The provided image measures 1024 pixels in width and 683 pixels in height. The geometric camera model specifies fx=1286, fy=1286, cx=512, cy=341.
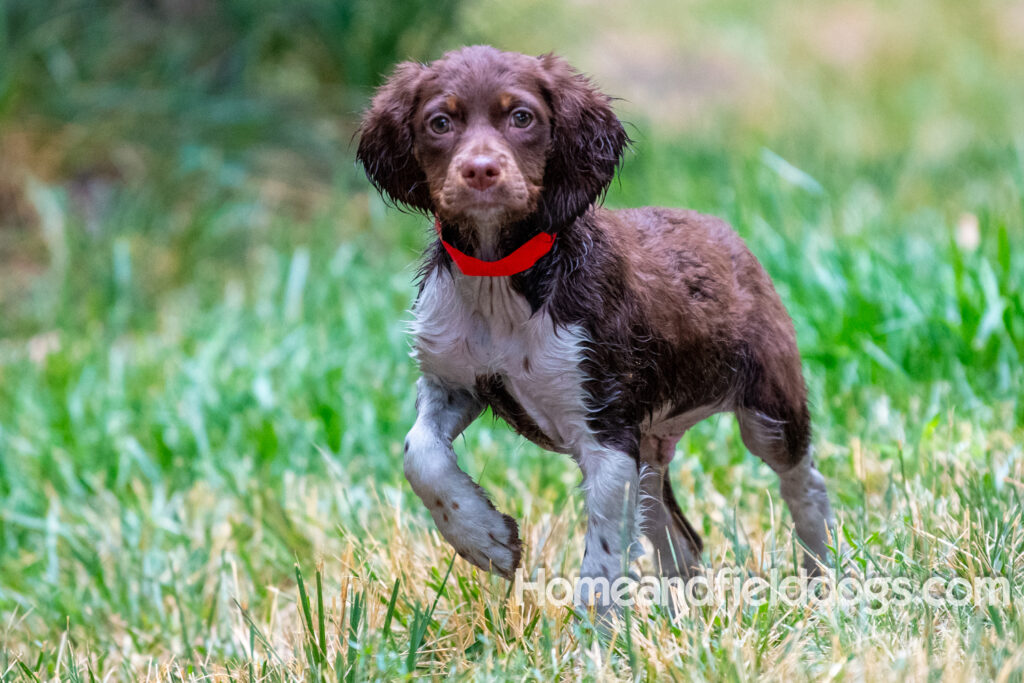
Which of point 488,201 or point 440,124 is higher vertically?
point 440,124

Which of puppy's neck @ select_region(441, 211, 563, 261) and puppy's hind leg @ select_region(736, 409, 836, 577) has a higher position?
puppy's neck @ select_region(441, 211, 563, 261)

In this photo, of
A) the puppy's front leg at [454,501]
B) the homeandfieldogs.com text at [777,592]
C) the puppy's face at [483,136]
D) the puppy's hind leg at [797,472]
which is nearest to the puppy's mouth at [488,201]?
the puppy's face at [483,136]

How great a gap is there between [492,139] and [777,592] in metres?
1.26

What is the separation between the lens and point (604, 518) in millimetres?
3004

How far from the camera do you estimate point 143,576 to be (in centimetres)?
443

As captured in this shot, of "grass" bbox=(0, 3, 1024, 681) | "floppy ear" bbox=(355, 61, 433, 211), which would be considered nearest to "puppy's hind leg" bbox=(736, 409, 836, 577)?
"grass" bbox=(0, 3, 1024, 681)

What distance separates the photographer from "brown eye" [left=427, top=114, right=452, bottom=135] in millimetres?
2898

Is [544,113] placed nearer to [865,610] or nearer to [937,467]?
[865,610]

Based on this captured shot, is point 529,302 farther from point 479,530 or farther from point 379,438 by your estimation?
point 379,438

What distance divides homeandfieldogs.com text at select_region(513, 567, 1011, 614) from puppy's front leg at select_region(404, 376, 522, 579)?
200 millimetres

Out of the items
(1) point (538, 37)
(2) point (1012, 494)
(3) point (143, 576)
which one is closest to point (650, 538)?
(2) point (1012, 494)

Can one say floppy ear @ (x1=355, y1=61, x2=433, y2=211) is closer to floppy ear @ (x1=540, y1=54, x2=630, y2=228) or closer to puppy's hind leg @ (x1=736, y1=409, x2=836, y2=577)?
floppy ear @ (x1=540, y1=54, x2=630, y2=228)

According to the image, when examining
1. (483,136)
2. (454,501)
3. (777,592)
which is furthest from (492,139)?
(777,592)

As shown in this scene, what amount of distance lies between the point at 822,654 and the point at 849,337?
2.53 m
